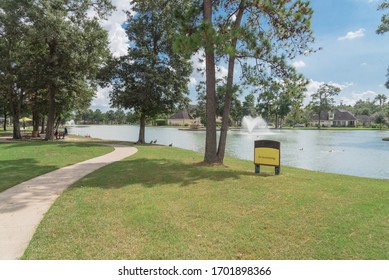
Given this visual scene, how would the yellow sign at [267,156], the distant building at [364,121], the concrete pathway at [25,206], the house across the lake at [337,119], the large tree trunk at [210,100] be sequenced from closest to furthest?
1. the concrete pathway at [25,206]
2. the yellow sign at [267,156]
3. the large tree trunk at [210,100]
4. the house across the lake at [337,119]
5. the distant building at [364,121]

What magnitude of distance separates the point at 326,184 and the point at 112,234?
18.5 ft

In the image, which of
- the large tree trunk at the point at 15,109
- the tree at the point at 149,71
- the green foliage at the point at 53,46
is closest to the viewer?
the green foliage at the point at 53,46

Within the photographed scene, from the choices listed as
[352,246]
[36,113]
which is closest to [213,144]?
[352,246]

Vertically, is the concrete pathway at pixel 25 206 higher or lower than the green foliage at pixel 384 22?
lower

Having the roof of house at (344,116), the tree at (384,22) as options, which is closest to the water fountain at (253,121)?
the roof of house at (344,116)

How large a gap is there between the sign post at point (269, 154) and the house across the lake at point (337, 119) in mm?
98986

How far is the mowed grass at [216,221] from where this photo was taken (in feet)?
12.5

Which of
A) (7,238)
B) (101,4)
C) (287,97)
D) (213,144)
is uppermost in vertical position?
(101,4)

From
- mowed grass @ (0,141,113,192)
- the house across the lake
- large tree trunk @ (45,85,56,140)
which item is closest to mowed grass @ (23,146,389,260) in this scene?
mowed grass @ (0,141,113,192)

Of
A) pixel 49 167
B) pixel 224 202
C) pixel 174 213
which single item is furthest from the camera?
pixel 49 167

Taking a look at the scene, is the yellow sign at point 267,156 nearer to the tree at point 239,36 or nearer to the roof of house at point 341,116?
the tree at point 239,36

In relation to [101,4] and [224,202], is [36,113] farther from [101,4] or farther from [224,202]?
[224,202]

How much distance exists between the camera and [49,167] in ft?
33.1

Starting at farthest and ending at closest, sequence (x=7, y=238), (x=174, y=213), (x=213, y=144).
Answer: (x=213, y=144), (x=174, y=213), (x=7, y=238)
